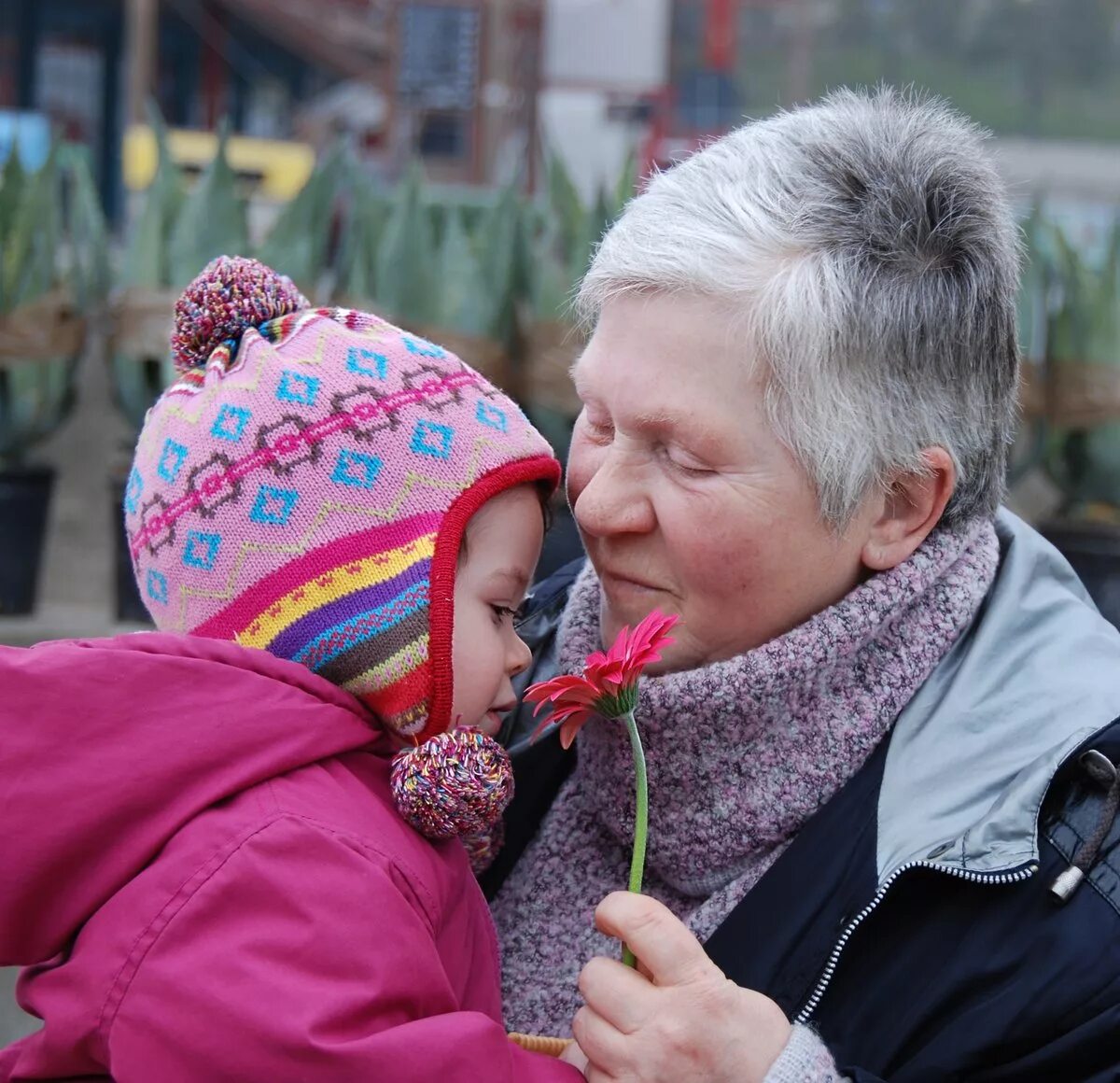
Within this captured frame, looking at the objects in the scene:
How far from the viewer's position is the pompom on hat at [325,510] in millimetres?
1497

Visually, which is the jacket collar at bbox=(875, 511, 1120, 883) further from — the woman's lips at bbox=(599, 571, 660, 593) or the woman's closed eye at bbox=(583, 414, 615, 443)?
the woman's closed eye at bbox=(583, 414, 615, 443)

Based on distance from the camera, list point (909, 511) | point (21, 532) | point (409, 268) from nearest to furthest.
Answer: point (909, 511), point (409, 268), point (21, 532)

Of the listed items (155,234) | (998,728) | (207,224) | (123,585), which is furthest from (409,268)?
(998,728)

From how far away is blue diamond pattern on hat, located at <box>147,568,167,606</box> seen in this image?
1554mm

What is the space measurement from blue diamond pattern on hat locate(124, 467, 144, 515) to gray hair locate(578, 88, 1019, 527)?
587 mm

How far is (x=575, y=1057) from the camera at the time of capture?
148 centimetres

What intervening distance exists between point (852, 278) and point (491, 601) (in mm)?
546

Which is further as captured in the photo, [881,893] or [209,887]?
[881,893]

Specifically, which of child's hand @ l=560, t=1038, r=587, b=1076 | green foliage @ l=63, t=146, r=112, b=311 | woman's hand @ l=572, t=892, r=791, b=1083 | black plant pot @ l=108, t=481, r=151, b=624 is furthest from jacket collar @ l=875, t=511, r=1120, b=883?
green foliage @ l=63, t=146, r=112, b=311

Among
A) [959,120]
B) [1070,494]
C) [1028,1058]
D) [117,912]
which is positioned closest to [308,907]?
[117,912]

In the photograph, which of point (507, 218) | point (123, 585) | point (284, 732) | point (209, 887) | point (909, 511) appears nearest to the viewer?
point (209, 887)

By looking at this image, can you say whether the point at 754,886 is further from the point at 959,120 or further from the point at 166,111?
the point at 166,111

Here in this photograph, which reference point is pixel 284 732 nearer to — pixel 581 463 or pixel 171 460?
pixel 171 460

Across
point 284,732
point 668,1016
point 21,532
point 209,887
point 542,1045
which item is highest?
point 284,732
